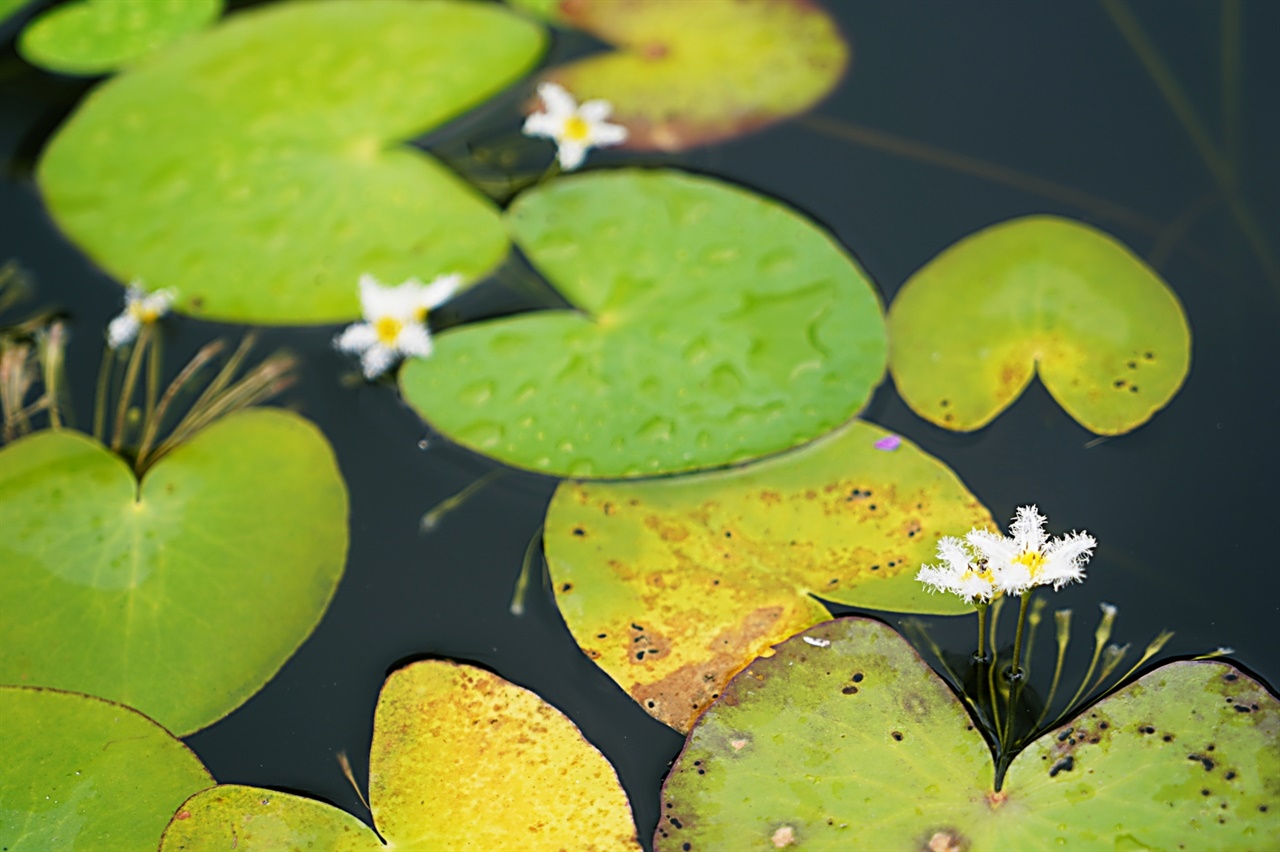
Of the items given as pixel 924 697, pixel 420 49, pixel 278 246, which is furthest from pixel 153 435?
pixel 924 697

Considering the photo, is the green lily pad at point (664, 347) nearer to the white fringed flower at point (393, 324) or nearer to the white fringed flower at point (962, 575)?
the white fringed flower at point (393, 324)

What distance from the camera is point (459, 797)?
1.70 m

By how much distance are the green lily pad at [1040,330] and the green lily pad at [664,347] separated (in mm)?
118

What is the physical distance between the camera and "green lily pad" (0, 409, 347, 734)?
1.88 metres

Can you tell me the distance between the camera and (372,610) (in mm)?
1960

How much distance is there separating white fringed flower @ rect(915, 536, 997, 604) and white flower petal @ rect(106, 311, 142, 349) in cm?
177

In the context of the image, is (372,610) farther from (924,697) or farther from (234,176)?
(234,176)

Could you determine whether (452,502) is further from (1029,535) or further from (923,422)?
(1029,535)

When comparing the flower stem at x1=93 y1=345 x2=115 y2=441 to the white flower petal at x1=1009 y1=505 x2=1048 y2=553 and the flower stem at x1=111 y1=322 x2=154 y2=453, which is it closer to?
the flower stem at x1=111 y1=322 x2=154 y2=453

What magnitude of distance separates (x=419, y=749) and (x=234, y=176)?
1468 mm

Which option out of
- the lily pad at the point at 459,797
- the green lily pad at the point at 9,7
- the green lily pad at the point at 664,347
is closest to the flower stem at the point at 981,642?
the green lily pad at the point at 664,347

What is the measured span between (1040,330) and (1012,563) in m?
0.65

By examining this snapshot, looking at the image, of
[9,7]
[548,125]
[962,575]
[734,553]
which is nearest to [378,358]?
[548,125]

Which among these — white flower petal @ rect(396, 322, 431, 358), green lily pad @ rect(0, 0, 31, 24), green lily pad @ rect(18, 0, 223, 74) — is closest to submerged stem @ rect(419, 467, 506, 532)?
white flower petal @ rect(396, 322, 431, 358)
